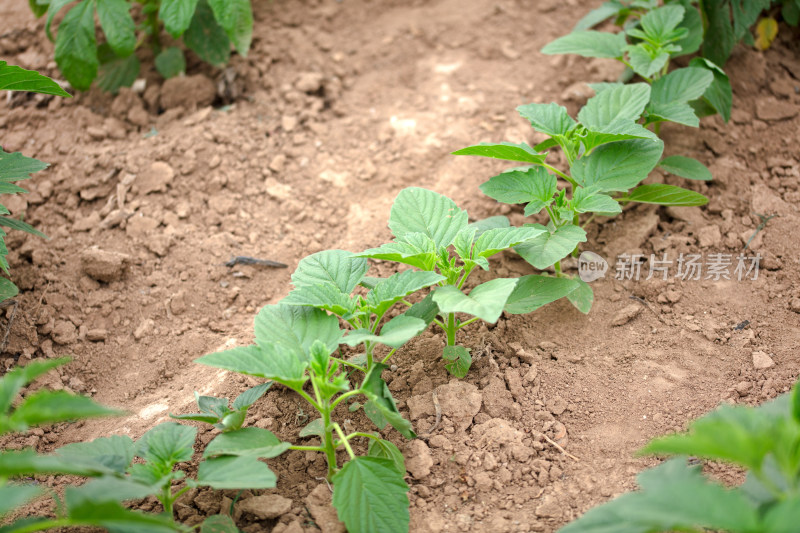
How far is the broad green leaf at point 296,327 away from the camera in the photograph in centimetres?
223

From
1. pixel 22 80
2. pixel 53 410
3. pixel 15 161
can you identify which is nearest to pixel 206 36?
pixel 22 80

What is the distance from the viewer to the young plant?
197 centimetres

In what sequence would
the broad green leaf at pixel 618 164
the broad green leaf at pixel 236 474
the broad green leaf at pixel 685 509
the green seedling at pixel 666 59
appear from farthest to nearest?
the green seedling at pixel 666 59 < the broad green leaf at pixel 618 164 < the broad green leaf at pixel 236 474 < the broad green leaf at pixel 685 509

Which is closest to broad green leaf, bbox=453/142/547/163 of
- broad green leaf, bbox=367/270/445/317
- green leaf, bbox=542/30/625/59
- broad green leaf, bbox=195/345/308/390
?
broad green leaf, bbox=367/270/445/317

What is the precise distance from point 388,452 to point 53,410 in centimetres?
106

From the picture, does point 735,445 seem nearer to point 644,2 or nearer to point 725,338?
point 725,338

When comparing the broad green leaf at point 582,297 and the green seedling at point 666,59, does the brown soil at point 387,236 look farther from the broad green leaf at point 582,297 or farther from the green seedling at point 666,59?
the green seedling at point 666,59

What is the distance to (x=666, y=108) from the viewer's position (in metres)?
2.94

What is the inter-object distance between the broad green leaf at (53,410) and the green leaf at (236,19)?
2.37 metres

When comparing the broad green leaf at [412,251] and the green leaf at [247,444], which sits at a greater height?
the broad green leaf at [412,251]

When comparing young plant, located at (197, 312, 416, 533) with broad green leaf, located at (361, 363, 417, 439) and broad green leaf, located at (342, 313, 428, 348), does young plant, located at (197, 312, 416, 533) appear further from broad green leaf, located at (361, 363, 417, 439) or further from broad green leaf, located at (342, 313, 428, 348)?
broad green leaf, located at (342, 313, 428, 348)

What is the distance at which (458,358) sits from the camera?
8.10 ft

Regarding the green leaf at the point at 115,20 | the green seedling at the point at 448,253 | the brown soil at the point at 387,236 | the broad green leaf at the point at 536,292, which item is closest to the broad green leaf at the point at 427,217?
the green seedling at the point at 448,253

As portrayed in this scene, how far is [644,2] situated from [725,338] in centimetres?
187
